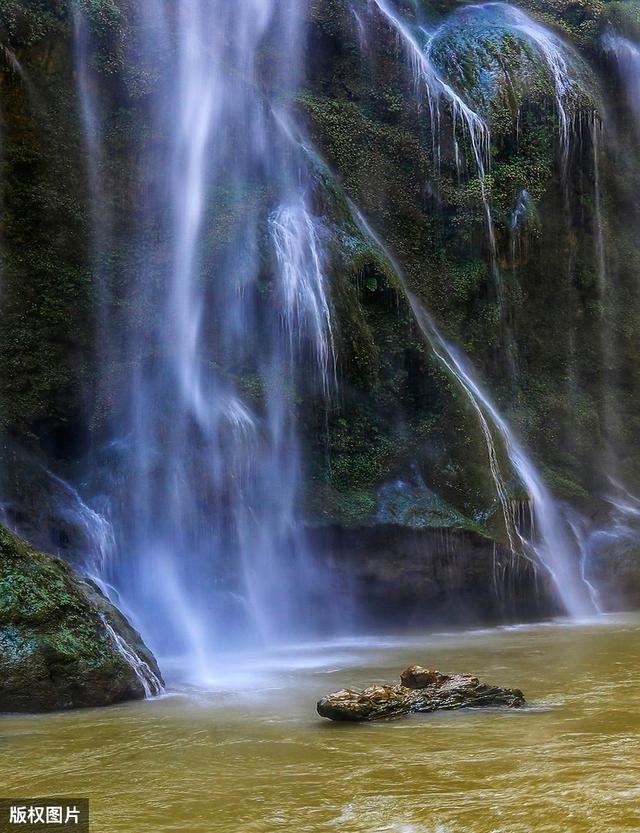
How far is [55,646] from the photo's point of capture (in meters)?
7.14

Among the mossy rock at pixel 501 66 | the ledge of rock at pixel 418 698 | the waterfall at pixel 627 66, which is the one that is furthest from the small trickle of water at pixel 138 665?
the waterfall at pixel 627 66

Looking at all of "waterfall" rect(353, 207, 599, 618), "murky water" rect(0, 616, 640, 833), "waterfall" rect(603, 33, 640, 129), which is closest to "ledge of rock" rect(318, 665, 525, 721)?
"murky water" rect(0, 616, 640, 833)

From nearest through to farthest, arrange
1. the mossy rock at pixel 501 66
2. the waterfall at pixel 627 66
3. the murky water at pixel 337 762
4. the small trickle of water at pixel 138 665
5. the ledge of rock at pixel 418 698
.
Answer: the murky water at pixel 337 762 → the ledge of rock at pixel 418 698 → the small trickle of water at pixel 138 665 → the mossy rock at pixel 501 66 → the waterfall at pixel 627 66

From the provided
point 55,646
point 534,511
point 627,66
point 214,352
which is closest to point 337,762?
point 55,646

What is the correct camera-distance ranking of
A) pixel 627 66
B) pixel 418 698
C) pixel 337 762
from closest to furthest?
1. pixel 337 762
2. pixel 418 698
3. pixel 627 66

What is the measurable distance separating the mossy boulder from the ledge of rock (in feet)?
6.98

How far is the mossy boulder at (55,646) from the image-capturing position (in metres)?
6.89

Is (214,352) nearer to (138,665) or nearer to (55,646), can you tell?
(138,665)

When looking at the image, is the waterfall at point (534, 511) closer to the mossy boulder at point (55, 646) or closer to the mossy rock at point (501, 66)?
the mossy rock at point (501, 66)

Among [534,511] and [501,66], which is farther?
[501,66]

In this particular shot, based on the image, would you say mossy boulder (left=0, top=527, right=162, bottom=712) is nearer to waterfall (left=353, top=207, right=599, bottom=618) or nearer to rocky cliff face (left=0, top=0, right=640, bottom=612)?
rocky cliff face (left=0, top=0, right=640, bottom=612)

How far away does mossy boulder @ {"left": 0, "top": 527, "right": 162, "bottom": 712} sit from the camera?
6891mm

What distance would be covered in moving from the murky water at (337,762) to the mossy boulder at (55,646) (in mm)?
289

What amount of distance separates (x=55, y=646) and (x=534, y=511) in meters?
8.30
